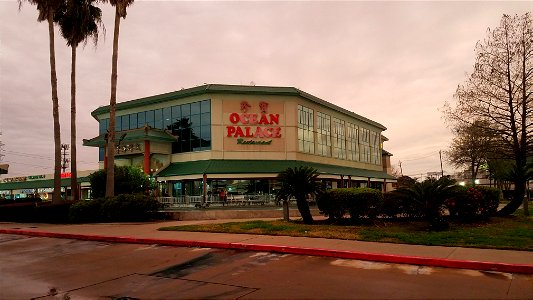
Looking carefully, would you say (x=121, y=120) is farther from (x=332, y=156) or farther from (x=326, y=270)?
(x=326, y=270)

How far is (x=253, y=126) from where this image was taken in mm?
35688

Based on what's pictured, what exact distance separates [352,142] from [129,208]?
112 feet

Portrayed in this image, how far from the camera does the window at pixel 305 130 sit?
124ft

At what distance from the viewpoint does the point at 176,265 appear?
Result: 9.35m

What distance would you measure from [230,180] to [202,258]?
2621 cm

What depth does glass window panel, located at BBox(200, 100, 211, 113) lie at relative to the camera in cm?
3553

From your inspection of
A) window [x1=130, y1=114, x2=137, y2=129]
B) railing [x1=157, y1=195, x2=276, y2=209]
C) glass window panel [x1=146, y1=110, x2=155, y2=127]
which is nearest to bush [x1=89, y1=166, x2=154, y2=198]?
railing [x1=157, y1=195, x2=276, y2=209]

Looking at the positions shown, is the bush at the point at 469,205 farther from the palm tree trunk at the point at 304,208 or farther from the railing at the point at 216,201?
the railing at the point at 216,201

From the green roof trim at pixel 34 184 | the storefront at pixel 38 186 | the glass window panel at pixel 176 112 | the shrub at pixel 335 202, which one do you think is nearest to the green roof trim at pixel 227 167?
the glass window panel at pixel 176 112

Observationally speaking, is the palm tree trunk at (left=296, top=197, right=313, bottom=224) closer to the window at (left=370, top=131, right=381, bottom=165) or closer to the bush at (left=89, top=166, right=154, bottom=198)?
the bush at (left=89, top=166, right=154, bottom=198)

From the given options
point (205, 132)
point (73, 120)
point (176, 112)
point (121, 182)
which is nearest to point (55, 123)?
point (73, 120)

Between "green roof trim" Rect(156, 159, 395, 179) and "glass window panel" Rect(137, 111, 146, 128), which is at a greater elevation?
"glass window panel" Rect(137, 111, 146, 128)

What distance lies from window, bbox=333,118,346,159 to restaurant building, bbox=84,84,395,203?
5.00 m

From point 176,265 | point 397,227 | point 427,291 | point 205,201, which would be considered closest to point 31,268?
point 176,265
